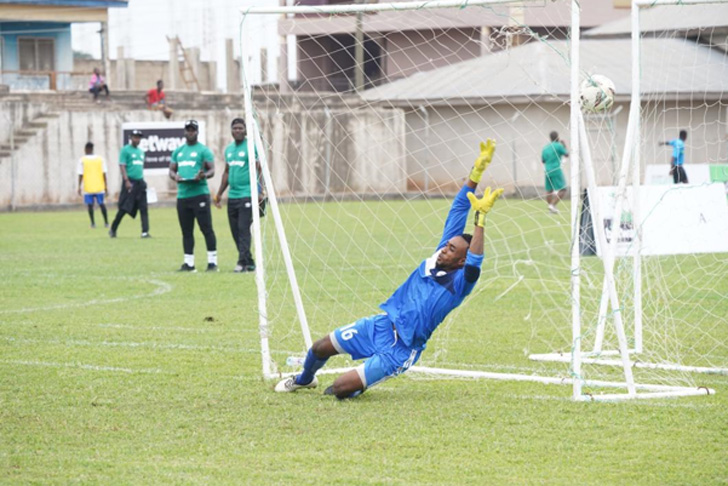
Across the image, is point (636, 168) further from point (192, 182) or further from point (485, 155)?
point (192, 182)

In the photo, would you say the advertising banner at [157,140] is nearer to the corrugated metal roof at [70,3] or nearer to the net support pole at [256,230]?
the corrugated metal roof at [70,3]

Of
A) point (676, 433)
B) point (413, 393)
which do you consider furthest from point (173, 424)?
point (676, 433)

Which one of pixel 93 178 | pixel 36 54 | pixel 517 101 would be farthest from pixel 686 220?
pixel 36 54

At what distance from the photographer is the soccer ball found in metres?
8.16

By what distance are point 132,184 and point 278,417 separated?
15.8 metres

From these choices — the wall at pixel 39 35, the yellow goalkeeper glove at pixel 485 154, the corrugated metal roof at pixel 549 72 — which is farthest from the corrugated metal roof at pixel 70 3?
the yellow goalkeeper glove at pixel 485 154

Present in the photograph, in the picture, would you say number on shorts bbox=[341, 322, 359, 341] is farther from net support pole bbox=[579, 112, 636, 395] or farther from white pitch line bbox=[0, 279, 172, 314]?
white pitch line bbox=[0, 279, 172, 314]

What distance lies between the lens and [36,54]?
4556 centimetres

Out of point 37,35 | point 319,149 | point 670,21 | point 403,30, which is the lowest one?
point 319,149

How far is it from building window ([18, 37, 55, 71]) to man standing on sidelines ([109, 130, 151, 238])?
2555cm

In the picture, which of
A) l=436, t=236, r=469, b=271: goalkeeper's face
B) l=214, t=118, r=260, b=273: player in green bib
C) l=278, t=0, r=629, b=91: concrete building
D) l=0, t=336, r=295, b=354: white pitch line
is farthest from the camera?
l=214, t=118, r=260, b=273: player in green bib

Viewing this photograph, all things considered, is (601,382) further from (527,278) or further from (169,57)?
(169,57)

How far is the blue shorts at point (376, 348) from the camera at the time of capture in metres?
7.28

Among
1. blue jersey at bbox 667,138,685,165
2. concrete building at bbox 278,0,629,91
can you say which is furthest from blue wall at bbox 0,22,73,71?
blue jersey at bbox 667,138,685,165
